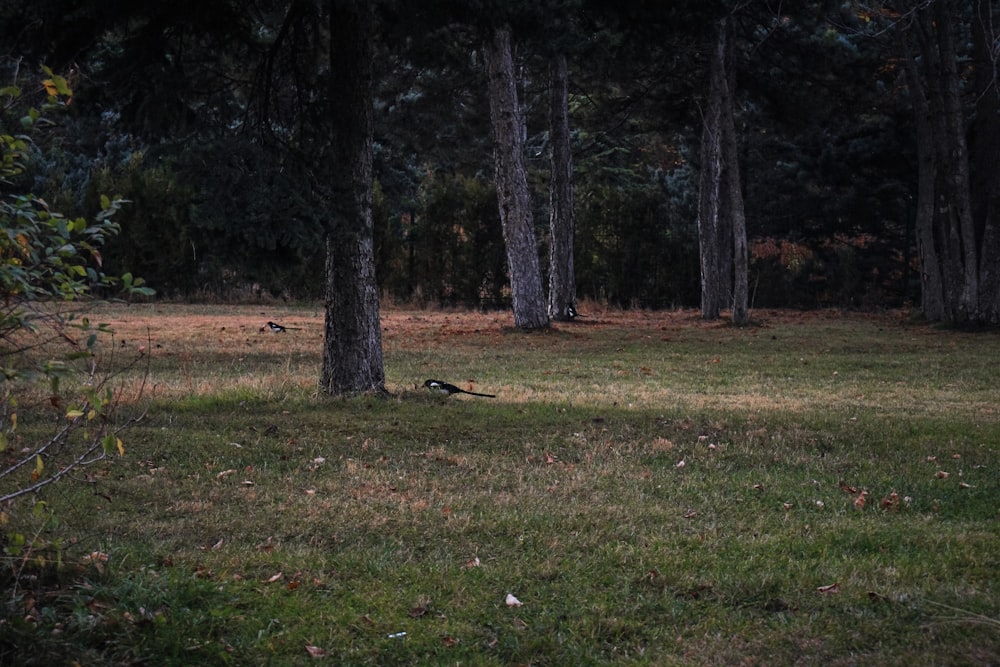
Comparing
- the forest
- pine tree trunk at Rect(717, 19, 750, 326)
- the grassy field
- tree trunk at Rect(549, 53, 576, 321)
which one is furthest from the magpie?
tree trunk at Rect(549, 53, 576, 321)

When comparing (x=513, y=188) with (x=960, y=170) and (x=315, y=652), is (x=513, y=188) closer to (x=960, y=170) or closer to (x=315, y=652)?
(x=960, y=170)

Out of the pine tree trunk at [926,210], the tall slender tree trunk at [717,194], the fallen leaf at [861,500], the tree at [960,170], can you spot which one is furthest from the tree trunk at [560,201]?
the fallen leaf at [861,500]

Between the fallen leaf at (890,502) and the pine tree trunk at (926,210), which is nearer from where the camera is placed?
the fallen leaf at (890,502)

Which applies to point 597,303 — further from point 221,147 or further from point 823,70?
point 221,147

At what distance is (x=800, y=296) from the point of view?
27688 millimetres

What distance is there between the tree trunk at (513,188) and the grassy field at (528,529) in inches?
275

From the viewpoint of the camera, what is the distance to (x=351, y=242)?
9.20 meters

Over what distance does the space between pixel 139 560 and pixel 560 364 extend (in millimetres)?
9098

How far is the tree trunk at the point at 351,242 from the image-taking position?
9305mm

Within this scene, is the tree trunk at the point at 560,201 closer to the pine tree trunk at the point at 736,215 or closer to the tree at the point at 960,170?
the pine tree trunk at the point at 736,215

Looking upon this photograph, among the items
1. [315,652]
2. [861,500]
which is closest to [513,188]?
[861,500]

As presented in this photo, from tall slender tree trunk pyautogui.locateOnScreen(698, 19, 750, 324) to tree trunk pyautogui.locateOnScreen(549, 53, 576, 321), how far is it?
2.88 metres

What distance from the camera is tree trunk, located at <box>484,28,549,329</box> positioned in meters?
17.4

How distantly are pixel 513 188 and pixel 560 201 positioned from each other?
315 cm
